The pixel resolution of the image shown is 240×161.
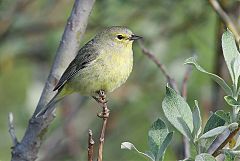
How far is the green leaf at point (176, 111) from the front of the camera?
1485 mm

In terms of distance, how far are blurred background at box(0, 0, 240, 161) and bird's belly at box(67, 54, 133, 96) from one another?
0.56 m

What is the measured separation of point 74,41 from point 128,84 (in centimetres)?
210

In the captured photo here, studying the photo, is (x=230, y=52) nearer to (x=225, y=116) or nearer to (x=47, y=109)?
(x=225, y=116)

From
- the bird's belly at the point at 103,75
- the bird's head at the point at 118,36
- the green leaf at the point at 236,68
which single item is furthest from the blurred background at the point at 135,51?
the green leaf at the point at 236,68

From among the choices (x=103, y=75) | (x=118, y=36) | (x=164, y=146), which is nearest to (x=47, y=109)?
(x=103, y=75)

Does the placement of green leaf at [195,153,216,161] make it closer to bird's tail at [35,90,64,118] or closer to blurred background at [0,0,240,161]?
bird's tail at [35,90,64,118]

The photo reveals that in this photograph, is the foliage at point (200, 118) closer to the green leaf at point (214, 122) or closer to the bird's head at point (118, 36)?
the green leaf at point (214, 122)

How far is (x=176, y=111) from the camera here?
1503mm

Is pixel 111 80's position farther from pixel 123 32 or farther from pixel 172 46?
pixel 172 46

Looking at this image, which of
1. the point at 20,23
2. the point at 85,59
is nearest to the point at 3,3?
the point at 20,23

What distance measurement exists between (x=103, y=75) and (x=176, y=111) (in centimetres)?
182

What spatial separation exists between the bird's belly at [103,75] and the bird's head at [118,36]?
0.17 meters

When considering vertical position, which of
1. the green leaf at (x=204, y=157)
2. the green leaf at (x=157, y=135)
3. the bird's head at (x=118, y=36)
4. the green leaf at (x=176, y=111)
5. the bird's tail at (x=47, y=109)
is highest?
the bird's head at (x=118, y=36)

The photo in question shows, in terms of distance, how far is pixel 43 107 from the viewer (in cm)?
238
